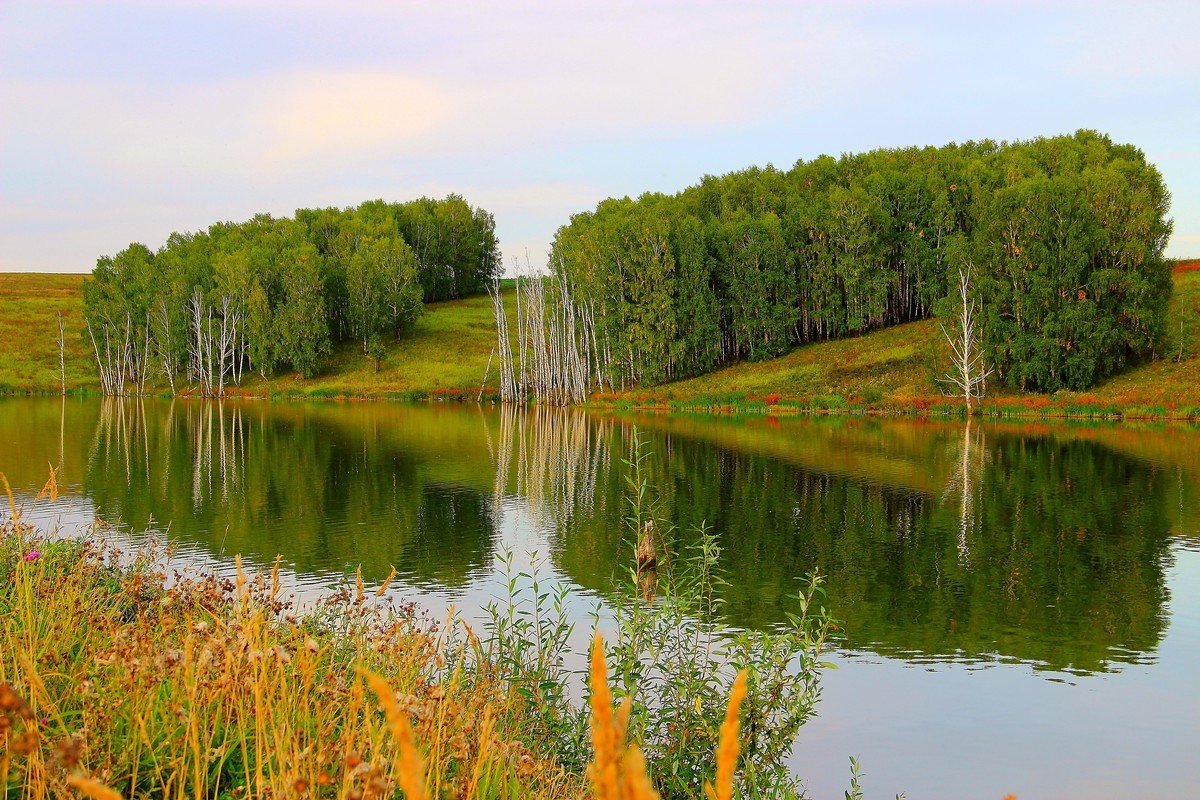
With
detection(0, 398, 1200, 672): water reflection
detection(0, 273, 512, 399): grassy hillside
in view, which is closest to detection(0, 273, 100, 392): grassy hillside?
detection(0, 273, 512, 399): grassy hillside

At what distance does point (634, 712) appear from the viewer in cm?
823

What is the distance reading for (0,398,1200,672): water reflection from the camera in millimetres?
16172

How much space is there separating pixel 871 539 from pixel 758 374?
148ft

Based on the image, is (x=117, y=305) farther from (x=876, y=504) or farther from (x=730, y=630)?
(x=730, y=630)

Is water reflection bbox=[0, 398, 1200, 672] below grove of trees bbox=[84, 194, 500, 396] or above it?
below

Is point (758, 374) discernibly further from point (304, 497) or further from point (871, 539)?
point (871, 539)

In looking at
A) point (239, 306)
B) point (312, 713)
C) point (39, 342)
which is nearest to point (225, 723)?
point (312, 713)

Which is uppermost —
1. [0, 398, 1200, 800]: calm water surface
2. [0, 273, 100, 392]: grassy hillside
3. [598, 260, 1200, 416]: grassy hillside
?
[0, 273, 100, 392]: grassy hillside

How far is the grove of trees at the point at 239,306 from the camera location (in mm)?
81688

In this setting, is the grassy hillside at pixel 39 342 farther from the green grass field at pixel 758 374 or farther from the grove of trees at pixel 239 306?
the grove of trees at pixel 239 306

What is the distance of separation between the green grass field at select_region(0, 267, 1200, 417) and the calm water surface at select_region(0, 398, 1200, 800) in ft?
23.2

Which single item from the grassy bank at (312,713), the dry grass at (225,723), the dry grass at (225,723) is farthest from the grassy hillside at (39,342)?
the dry grass at (225,723)

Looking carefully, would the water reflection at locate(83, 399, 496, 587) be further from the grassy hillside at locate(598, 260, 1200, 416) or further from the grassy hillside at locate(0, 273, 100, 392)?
the grassy hillside at locate(0, 273, 100, 392)

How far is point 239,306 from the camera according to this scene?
3250 inches
